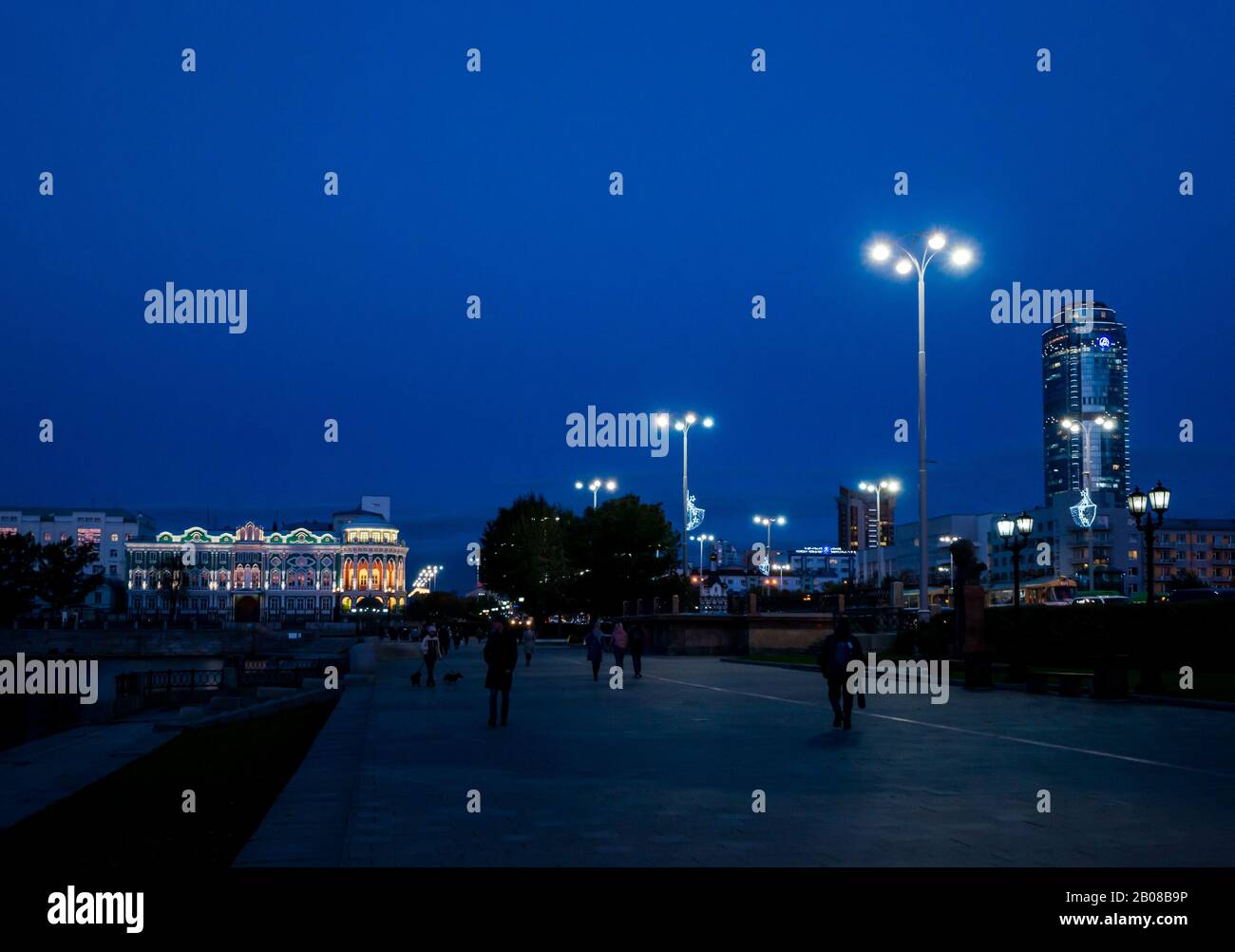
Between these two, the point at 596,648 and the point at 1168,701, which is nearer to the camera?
the point at 1168,701

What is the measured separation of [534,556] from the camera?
308 feet

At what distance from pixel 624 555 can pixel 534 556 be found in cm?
1541

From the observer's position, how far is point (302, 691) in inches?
1272

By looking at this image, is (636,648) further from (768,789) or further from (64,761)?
(768,789)

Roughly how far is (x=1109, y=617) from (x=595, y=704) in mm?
15670

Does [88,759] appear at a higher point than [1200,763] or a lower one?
lower

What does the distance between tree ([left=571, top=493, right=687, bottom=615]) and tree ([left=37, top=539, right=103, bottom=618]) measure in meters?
60.9

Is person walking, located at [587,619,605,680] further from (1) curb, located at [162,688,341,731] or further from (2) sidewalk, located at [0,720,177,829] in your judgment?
(2) sidewalk, located at [0,720,177,829]

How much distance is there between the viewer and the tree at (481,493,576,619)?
9200 centimetres

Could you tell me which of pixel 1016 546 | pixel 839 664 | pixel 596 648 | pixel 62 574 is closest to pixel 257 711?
pixel 596 648
